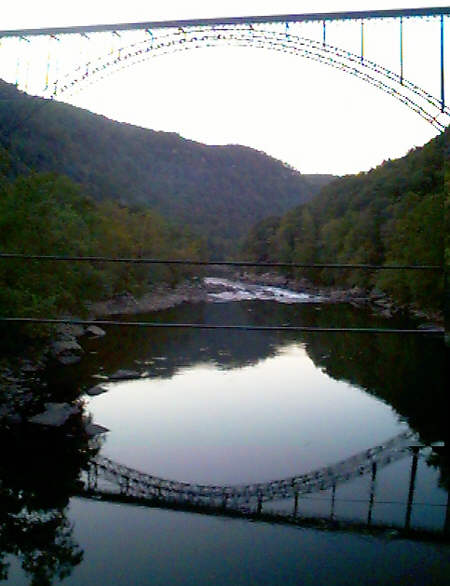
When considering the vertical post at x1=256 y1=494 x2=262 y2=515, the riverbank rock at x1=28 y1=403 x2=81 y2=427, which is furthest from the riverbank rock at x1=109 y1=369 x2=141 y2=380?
the vertical post at x1=256 y1=494 x2=262 y2=515

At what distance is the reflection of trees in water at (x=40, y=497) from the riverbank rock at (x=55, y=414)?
0.70 feet

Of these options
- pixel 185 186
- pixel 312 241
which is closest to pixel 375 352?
pixel 312 241

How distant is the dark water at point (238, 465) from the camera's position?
5.62 m

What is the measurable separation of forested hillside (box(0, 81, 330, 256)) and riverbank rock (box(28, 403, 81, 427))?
28.7 m

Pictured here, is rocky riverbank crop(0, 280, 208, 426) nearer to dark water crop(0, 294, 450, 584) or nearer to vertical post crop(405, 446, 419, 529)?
dark water crop(0, 294, 450, 584)

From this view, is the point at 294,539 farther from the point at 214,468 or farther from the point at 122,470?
the point at 122,470

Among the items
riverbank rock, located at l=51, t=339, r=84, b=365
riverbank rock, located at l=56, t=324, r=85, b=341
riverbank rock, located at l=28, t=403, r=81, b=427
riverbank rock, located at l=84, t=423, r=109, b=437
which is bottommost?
riverbank rock, located at l=84, t=423, r=109, b=437

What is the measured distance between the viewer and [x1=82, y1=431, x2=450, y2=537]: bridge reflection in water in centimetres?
676

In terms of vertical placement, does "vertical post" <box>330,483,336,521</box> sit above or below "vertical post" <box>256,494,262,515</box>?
above

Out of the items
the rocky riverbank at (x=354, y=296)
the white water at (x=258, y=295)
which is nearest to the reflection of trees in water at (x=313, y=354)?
the rocky riverbank at (x=354, y=296)

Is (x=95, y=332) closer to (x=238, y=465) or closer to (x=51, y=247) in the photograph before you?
(x=51, y=247)

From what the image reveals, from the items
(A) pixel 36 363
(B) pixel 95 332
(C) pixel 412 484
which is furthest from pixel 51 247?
(C) pixel 412 484

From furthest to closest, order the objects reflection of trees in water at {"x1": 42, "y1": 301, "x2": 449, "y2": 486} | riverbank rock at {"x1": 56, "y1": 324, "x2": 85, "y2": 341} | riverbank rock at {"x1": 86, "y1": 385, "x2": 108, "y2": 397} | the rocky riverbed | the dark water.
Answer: riverbank rock at {"x1": 56, "y1": 324, "x2": 85, "y2": 341}
reflection of trees in water at {"x1": 42, "y1": 301, "x2": 449, "y2": 486}
riverbank rock at {"x1": 86, "y1": 385, "x2": 108, "y2": 397}
the rocky riverbed
the dark water

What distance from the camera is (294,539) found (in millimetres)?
6102
